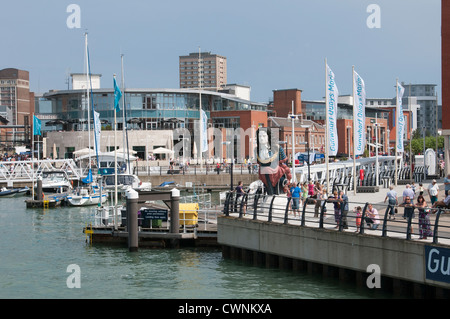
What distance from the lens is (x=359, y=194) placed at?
1720 inches

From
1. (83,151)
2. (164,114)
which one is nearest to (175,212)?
(83,151)

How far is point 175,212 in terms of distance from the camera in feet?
110

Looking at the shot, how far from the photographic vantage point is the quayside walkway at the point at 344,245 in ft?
71.5

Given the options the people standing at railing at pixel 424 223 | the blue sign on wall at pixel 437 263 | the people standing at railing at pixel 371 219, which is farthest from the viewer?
the people standing at railing at pixel 371 219

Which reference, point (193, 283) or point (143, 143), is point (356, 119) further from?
point (143, 143)

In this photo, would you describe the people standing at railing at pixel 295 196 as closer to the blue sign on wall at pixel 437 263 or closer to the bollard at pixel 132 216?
the bollard at pixel 132 216

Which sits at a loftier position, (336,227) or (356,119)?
(356,119)

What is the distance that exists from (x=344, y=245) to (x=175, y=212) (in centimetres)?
1104

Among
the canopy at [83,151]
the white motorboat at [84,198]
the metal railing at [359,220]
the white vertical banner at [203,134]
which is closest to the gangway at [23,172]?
the canopy at [83,151]

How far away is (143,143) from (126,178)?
31919 millimetres

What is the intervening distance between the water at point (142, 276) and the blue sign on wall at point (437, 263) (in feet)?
8.41

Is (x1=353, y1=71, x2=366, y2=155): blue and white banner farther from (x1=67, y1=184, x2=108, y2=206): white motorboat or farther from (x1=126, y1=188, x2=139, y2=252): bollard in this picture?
(x1=67, y1=184, x2=108, y2=206): white motorboat
